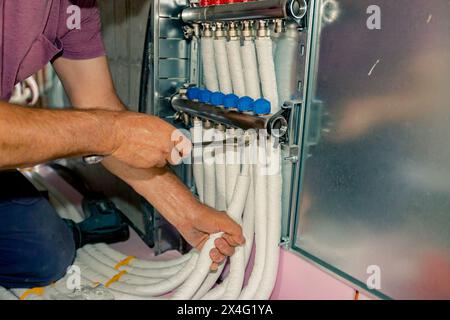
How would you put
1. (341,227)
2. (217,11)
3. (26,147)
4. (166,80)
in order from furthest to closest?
1. (166,80)
2. (217,11)
3. (341,227)
4. (26,147)

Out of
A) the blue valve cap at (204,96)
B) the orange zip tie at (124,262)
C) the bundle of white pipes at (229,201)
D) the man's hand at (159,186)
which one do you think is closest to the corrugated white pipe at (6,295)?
the bundle of white pipes at (229,201)

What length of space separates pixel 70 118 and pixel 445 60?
2.28 feet

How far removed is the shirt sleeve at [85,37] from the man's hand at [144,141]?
42cm

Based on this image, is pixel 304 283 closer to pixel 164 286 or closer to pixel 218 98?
pixel 164 286

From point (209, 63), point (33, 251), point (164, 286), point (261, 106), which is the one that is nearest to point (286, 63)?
point (261, 106)

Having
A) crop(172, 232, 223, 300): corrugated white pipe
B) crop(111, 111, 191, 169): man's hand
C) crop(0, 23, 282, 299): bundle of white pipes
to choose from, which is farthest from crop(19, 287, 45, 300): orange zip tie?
crop(111, 111, 191, 169): man's hand

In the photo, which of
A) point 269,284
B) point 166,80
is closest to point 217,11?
point 166,80

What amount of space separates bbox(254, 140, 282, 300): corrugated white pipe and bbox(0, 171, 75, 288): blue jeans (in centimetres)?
69

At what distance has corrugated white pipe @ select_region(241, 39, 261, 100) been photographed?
1.08 m

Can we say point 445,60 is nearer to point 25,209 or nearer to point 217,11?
point 217,11

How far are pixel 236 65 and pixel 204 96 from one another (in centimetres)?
16

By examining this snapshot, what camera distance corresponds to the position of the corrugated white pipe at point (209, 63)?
4.00 ft

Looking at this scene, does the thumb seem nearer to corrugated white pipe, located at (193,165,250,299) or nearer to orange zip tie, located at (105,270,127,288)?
corrugated white pipe, located at (193,165,250,299)

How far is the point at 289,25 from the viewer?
3.35ft
